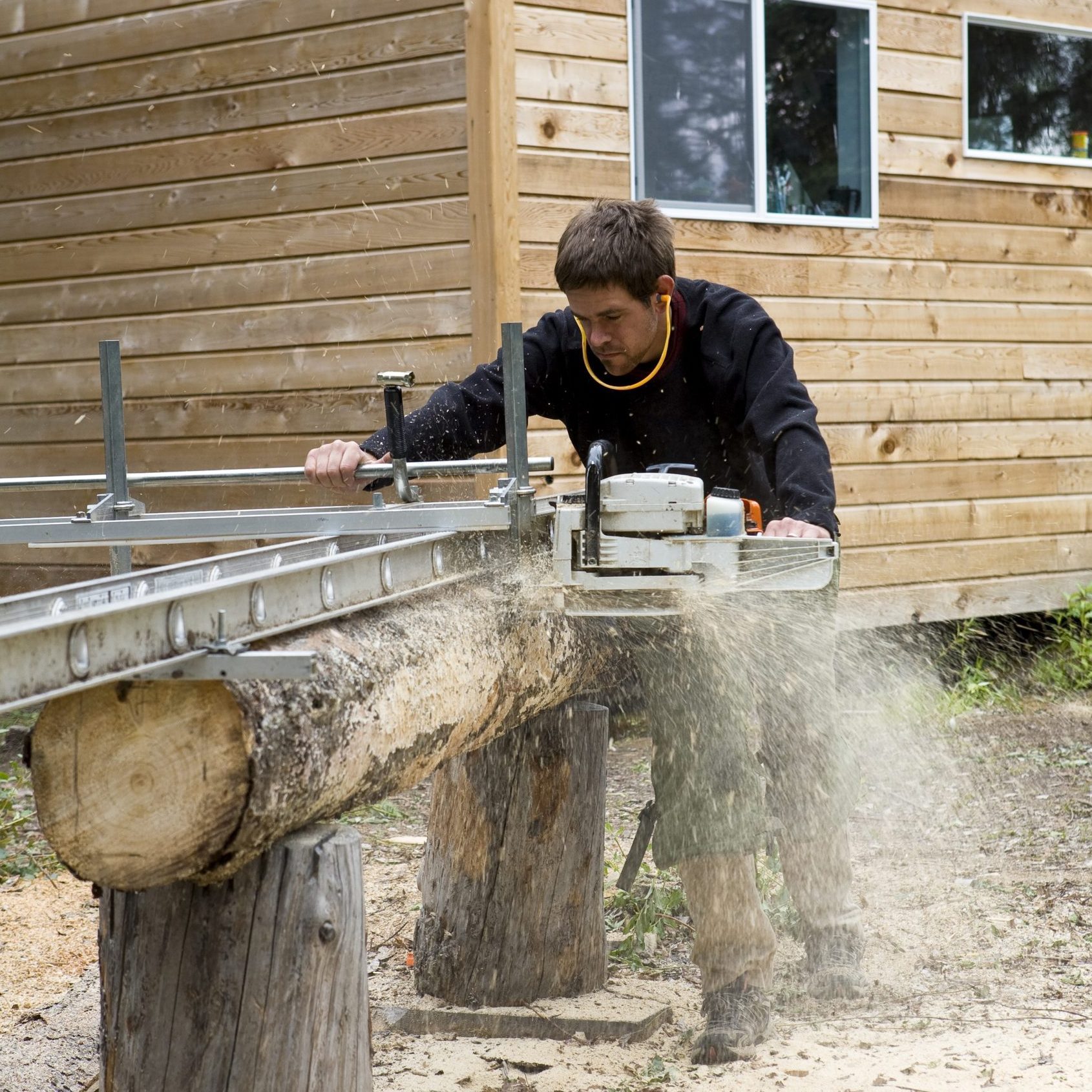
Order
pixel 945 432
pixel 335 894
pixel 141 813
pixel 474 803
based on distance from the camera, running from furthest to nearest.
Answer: pixel 945 432, pixel 474 803, pixel 335 894, pixel 141 813

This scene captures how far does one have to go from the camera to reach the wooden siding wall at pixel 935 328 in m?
6.64

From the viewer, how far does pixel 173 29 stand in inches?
260

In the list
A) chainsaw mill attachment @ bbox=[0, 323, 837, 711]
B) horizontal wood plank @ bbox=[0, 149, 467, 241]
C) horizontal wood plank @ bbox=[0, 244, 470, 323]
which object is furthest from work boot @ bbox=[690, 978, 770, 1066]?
horizontal wood plank @ bbox=[0, 149, 467, 241]

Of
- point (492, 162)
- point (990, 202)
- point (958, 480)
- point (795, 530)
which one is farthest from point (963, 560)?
point (795, 530)

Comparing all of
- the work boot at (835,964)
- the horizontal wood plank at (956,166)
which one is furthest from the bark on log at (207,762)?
the horizontal wood plank at (956,166)

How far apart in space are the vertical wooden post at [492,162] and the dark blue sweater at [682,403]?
2.06 m

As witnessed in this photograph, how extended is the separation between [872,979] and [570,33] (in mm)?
4268

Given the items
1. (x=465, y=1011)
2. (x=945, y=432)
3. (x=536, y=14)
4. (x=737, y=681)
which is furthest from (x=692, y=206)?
(x=465, y=1011)

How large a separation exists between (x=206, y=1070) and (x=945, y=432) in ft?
20.3

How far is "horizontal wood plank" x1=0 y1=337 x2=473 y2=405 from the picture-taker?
6.03m

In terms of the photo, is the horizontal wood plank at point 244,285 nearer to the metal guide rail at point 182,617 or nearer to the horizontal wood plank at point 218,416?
the horizontal wood plank at point 218,416

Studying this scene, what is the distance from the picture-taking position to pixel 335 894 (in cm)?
204

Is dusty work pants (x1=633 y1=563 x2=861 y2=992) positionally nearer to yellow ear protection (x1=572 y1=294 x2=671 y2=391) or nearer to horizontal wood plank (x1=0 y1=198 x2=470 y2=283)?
yellow ear protection (x1=572 y1=294 x2=671 y2=391)

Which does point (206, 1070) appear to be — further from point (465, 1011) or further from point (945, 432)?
point (945, 432)
